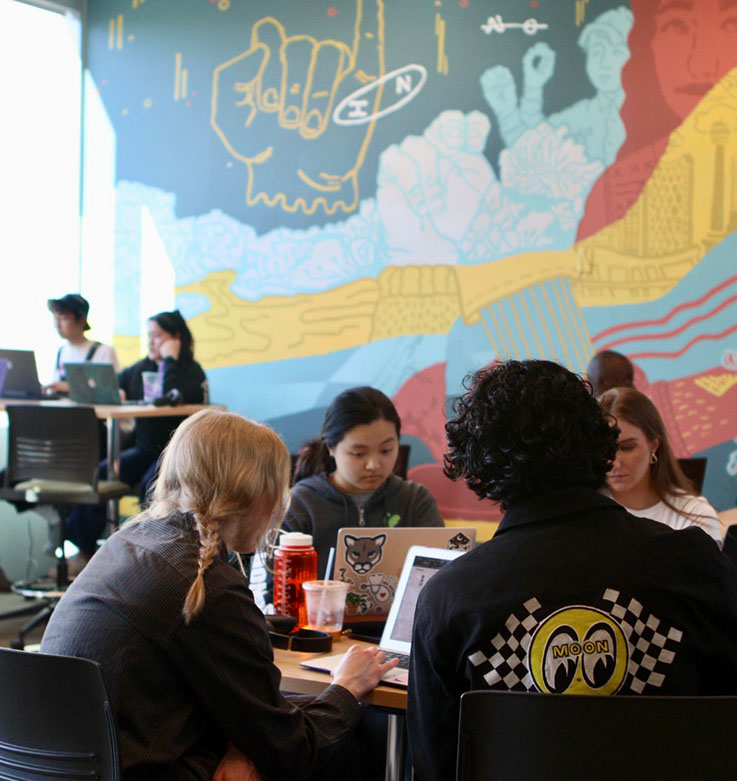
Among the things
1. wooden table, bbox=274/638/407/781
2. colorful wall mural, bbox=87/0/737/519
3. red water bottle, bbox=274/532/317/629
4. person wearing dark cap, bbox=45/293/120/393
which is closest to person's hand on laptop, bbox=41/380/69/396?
person wearing dark cap, bbox=45/293/120/393

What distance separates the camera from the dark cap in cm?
593

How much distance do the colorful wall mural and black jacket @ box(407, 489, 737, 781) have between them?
3.60 m

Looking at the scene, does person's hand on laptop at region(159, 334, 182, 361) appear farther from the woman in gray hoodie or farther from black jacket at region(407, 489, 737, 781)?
black jacket at region(407, 489, 737, 781)

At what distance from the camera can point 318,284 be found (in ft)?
19.6

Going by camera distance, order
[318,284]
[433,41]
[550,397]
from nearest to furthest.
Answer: [550,397] → [433,41] → [318,284]

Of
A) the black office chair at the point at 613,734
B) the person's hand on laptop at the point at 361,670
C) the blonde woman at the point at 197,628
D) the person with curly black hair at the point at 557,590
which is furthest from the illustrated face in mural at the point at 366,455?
the black office chair at the point at 613,734

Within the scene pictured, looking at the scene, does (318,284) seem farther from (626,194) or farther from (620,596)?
(620,596)

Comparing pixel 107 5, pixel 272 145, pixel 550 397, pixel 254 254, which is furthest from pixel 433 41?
pixel 550 397

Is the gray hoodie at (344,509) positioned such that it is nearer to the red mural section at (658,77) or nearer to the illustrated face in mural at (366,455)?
the illustrated face in mural at (366,455)

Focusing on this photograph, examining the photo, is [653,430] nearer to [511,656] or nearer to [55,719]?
[511,656]

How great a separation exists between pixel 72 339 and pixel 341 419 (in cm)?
363

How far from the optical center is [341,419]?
2.92 meters

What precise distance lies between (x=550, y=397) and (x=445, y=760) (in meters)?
0.60

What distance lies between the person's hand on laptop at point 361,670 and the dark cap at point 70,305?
448cm
